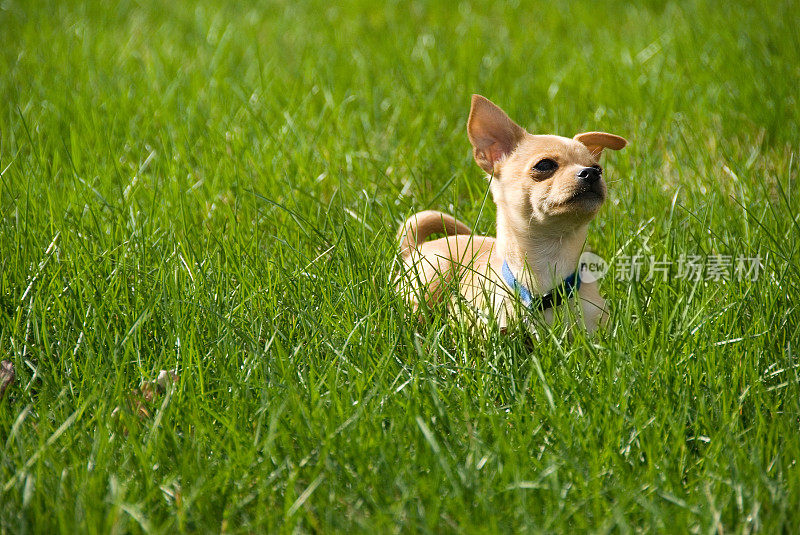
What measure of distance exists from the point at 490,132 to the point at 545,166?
0.24m

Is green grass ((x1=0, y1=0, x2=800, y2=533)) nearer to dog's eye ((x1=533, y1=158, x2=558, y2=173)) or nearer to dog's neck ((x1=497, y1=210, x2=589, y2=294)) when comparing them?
dog's neck ((x1=497, y1=210, x2=589, y2=294))

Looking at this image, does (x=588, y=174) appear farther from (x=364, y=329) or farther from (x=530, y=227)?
(x=364, y=329)

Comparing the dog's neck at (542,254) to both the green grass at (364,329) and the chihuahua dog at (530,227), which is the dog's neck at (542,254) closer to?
the chihuahua dog at (530,227)

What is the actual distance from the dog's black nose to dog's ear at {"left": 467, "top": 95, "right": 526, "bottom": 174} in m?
0.30

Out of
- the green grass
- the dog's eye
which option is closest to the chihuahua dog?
the dog's eye

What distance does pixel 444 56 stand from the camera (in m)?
4.56

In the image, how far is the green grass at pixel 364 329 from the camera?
162 centimetres

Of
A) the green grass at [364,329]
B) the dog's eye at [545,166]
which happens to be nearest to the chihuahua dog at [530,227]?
the dog's eye at [545,166]

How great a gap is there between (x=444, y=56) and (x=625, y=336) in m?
2.91

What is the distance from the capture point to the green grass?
5.33 ft

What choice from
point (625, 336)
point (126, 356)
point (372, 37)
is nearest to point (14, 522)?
point (126, 356)

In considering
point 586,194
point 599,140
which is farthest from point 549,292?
point 599,140

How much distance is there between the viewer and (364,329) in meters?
2.15

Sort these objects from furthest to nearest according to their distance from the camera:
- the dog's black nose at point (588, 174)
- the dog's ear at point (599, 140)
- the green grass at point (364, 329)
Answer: the dog's ear at point (599, 140) < the dog's black nose at point (588, 174) < the green grass at point (364, 329)
